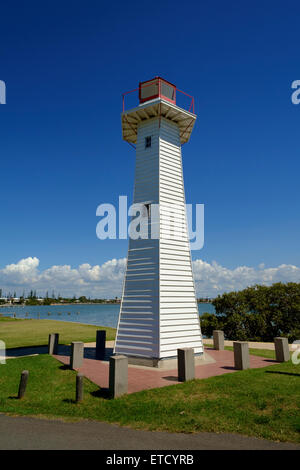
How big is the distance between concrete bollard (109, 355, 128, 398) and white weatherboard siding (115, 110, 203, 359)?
347 cm

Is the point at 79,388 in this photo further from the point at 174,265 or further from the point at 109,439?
the point at 174,265

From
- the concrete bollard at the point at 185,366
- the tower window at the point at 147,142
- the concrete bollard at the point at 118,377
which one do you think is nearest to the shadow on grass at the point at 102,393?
the concrete bollard at the point at 118,377

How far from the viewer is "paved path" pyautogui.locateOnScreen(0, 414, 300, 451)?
5609 millimetres

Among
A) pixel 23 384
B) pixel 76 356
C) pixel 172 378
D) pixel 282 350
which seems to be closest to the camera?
pixel 23 384

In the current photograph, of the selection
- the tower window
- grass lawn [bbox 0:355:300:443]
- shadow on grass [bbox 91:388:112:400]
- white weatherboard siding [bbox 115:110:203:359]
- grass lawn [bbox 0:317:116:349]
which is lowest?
grass lawn [bbox 0:317:116:349]

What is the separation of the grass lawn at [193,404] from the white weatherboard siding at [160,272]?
3.08 m

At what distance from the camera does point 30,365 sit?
13336mm

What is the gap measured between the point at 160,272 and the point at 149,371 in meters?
4.31

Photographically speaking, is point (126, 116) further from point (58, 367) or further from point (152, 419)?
point (152, 419)

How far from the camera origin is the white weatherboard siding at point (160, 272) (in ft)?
42.4

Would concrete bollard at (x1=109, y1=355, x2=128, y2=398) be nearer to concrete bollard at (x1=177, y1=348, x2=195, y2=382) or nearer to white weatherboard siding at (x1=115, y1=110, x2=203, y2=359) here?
concrete bollard at (x1=177, y1=348, x2=195, y2=382)

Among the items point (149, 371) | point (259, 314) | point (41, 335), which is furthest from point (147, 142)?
point (41, 335)

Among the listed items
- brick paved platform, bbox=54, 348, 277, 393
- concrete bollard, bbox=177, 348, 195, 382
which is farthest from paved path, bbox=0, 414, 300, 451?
concrete bollard, bbox=177, 348, 195, 382

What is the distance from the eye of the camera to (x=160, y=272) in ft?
43.8
